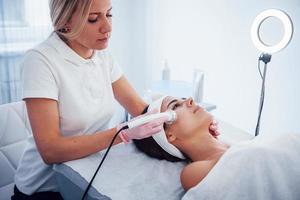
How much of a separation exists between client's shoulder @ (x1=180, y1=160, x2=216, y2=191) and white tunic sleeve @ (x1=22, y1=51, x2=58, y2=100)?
Answer: 0.46 meters

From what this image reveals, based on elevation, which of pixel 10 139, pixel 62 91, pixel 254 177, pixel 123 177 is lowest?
pixel 10 139

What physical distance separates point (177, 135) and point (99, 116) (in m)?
0.29

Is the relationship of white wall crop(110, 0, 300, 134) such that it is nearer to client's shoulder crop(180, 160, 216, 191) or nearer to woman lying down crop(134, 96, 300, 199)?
woman lying down crop(134, 96, 300, 199)

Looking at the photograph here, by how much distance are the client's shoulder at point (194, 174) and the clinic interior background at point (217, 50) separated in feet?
2.58

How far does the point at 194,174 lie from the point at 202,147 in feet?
0.68

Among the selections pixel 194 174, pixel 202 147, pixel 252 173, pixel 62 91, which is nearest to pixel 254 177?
pixel 252 173

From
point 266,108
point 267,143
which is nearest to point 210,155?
point 267,143

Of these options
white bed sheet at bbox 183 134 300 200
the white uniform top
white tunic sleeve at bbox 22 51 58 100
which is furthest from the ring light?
white tunic sleeve at bbox 22 51 58 100

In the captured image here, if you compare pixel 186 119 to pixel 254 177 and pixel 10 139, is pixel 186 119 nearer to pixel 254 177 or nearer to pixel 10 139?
pixel 254 177

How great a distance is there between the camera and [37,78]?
0.85 m

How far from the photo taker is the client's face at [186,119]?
983 millimetres

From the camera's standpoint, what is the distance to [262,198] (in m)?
0.64

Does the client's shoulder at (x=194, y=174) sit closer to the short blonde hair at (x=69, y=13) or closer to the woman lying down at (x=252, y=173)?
the woman lying down at (x=252, y=173)

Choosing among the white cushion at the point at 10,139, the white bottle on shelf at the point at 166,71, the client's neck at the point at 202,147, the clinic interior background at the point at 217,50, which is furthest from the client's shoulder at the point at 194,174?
the white bottle on shelf at the point at 166,71
